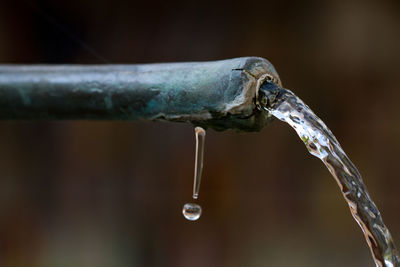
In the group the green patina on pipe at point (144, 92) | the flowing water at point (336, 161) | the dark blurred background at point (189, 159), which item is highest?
the dark blurred background at point (189, 159)

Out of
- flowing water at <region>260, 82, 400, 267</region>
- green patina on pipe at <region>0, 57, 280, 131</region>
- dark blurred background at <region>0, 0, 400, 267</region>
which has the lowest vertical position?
flowing water at <region>260, 82, 400, 267</region>

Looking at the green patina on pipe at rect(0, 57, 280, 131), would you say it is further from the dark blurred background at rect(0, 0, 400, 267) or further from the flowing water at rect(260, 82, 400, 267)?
the dark blurred background at rect(0, 0, 400, 267)

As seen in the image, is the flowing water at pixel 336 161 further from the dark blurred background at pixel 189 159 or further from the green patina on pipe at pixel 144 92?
the dark blurred background at pixel 189 159

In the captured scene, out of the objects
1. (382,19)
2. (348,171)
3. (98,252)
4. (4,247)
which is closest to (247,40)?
(382,19)

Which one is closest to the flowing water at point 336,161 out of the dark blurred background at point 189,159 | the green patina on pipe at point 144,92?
the green patina on pipe at point 144,92

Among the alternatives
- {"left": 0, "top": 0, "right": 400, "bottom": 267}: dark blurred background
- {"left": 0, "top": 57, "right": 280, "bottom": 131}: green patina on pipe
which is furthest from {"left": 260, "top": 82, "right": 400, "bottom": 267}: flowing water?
{"left": 0, "top": 0, "right": 400, "bottom": 267}: dark blurred background

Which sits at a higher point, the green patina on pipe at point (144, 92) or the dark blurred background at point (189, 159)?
the dark blurred background at point (189, 159)
